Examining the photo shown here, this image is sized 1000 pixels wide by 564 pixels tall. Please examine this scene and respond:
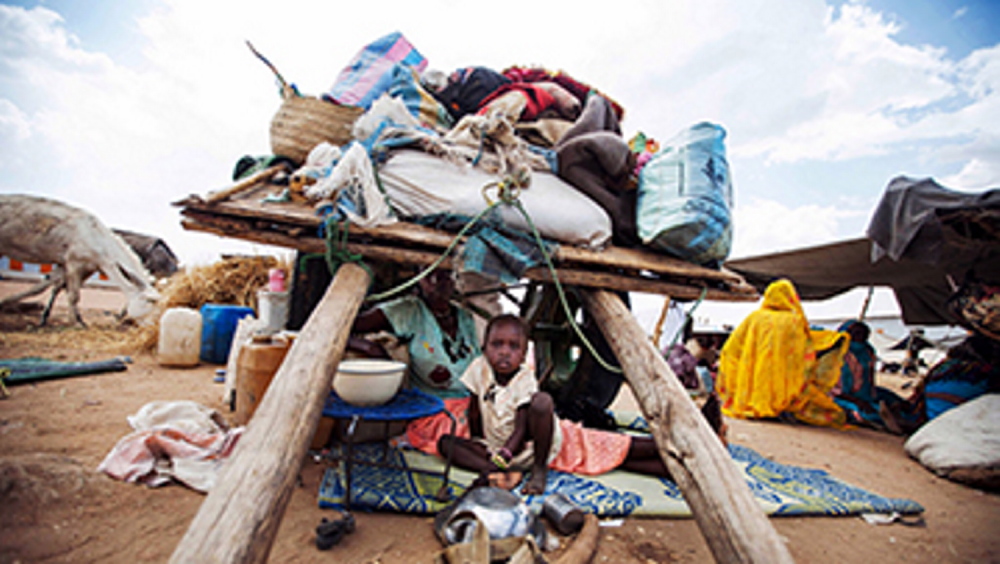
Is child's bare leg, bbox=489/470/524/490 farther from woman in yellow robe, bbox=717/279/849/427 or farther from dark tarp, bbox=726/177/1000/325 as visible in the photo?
woman in yellow robe, bbox=717/279/849/427

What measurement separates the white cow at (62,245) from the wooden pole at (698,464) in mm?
8877

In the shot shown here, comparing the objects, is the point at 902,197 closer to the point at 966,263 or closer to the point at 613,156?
the point at 966,263

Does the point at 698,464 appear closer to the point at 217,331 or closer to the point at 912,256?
the point at 912,256

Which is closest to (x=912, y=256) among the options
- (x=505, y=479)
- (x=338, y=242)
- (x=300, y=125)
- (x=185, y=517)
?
(x=505, y=479)

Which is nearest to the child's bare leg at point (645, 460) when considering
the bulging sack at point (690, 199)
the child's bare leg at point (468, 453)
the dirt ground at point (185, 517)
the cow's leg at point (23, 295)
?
the dirt ground at point (185, 517)

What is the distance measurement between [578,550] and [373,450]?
154 centimetres

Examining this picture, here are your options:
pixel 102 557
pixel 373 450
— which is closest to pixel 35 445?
pixel 102 557

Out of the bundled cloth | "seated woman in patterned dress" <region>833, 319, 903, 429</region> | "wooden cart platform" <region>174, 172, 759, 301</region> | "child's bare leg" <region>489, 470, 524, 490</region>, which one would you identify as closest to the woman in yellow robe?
"seated woman in patterned dress" <region>833, 319, 903, 429</region>

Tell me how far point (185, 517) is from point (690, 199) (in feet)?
9.20

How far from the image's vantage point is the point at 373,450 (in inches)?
113

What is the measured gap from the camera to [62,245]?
789 cm

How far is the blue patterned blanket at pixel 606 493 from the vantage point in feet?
7.29

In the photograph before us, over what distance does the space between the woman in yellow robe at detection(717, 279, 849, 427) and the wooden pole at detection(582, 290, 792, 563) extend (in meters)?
4.55

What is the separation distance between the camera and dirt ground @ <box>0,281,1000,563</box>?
175 cm
